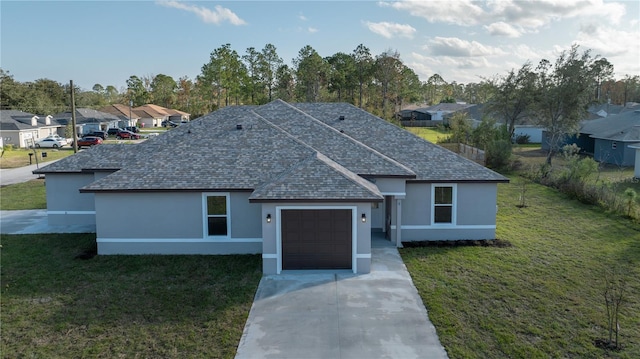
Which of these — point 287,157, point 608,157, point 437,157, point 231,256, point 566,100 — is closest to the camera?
point 231,256

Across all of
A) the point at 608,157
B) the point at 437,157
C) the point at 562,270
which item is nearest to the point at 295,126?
the point at 437,157

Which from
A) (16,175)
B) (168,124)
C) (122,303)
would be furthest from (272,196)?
(168,124)

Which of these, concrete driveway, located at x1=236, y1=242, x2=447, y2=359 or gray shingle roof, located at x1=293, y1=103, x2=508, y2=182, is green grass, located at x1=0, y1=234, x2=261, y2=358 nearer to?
concrete driveway, located at x1=236, y1=242, x2=447, y2=359

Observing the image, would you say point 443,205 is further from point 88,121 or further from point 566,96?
point 88,121

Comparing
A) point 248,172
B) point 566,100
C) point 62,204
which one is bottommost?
point 62,204

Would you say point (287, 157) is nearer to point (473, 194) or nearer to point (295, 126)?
point (295, 126)

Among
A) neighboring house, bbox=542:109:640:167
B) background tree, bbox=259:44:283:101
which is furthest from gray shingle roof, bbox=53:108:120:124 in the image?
neighboring house, bbox=542:109:640:167

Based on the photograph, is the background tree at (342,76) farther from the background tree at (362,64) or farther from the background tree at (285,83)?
the background tree at (285,83)
